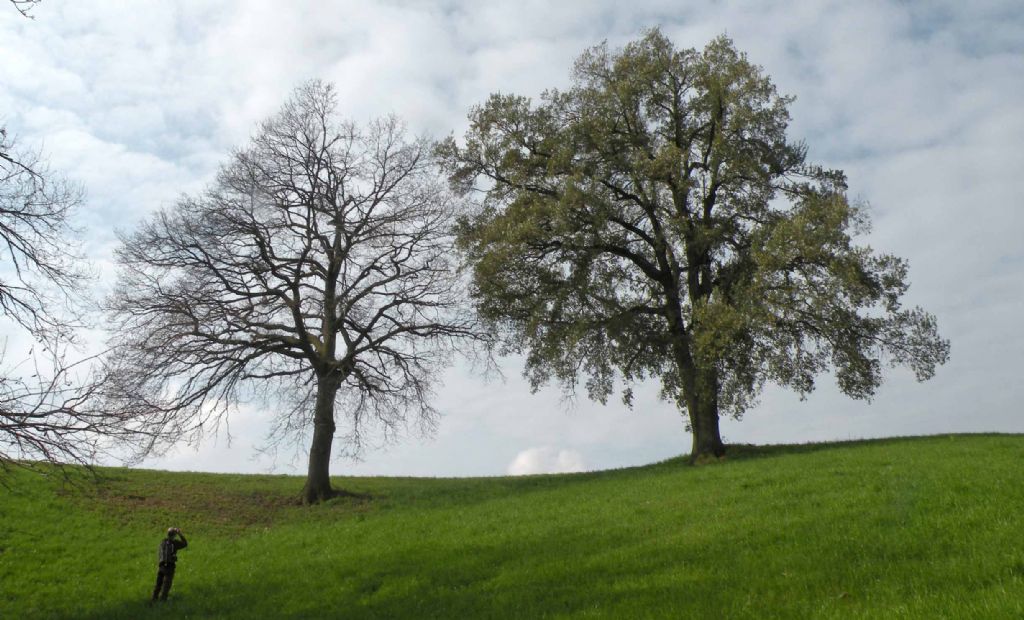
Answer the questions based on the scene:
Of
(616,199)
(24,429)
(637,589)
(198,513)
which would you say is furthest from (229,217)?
(637,589)

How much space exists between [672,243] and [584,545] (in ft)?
62.2

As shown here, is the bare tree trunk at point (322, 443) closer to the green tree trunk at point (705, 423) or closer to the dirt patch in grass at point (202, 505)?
the dirt patch in grass at point (202, 505)

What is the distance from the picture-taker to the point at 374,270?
32375 millimetres

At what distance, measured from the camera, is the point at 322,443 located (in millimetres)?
30500

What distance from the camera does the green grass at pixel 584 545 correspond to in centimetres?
1214

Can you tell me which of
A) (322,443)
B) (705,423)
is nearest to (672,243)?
(705,423)

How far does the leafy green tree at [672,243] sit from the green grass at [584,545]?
14.4 feet

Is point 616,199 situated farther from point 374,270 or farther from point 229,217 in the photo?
point 229,217

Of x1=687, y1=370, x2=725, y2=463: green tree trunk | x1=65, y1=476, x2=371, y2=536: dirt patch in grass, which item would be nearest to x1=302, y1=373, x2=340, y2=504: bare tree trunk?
x1=65, y1=476, x2=371, y2=536: dirt patch in grass

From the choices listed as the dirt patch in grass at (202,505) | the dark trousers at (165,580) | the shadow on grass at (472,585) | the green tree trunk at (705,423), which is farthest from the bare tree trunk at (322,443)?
the green tree trunk at (705,423)

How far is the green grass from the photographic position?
12141mm

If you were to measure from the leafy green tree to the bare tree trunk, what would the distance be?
714 cm

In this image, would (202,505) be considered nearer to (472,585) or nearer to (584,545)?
(472,585)

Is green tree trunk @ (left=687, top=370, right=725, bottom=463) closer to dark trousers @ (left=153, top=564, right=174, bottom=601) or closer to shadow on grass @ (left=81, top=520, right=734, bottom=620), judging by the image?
shadow on grass @ (left=81, top=520, right=734, bottom=620)
